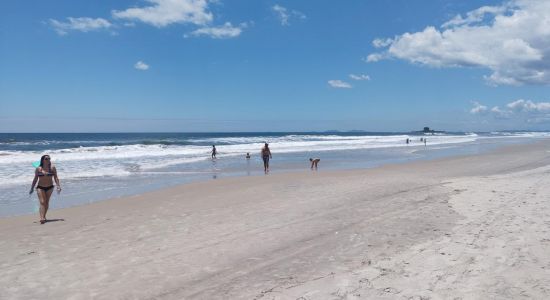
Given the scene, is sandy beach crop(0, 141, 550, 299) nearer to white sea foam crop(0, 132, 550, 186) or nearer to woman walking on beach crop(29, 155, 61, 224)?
woman walking on beach crop(29, 155, 61, 224)

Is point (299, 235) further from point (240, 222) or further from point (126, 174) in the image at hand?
point (126, 174)

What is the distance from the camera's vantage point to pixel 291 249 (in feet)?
21.1

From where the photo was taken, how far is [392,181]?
1434 cm

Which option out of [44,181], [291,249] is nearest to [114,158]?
[44,181]

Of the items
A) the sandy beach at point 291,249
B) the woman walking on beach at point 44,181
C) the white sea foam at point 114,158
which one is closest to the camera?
the sandy beach at point 291,249

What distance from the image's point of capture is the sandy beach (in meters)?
4.83

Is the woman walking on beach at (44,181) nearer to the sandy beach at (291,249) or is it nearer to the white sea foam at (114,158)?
the sandy beach at (291,249)

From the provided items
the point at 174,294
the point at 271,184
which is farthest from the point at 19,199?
the point at 174,294

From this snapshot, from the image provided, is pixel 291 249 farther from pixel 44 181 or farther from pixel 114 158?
pixel 114 158

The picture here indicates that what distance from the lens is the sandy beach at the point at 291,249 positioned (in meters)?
4.83

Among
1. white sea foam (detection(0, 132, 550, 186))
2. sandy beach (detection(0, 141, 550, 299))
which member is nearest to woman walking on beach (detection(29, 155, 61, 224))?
sandy beach (detection(0, 141, 550, 299))

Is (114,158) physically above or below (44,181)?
below

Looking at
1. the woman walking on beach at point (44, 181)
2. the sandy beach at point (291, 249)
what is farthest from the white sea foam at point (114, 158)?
the sandy beach at point (291, 249)

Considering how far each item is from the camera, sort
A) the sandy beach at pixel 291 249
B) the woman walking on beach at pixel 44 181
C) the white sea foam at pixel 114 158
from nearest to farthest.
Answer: the sandy beach at pixel 291 249
the woman walking on beach at pixel 44 181
the white sea foam at pixel 114 158
